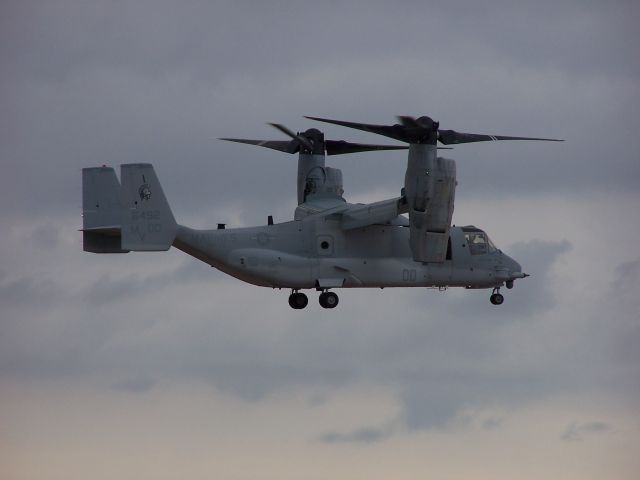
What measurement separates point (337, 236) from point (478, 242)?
605 centimetres

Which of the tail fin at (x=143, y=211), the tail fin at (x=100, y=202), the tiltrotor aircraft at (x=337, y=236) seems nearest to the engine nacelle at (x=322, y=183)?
the tiltrotor aircraft at (x=337, y=236)

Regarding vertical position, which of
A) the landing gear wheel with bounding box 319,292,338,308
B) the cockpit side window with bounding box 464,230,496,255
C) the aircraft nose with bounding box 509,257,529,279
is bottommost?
the landing gear wheel with bounding box 319,292,338,308

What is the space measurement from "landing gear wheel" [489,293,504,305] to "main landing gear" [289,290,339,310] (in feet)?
23.3

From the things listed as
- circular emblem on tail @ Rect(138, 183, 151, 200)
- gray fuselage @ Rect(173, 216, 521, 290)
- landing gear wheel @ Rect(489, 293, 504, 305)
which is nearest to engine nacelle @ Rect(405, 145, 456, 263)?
gray fuselage @ Rect(173, 216, 521, 290)

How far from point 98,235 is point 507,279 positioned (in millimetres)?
16290

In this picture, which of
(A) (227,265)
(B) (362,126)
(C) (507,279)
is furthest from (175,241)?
(C) (507,279)

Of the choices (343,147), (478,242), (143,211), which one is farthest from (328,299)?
(343,147)

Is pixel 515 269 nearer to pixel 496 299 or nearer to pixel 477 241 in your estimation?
pixel 496 299

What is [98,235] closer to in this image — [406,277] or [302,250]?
[302,250]

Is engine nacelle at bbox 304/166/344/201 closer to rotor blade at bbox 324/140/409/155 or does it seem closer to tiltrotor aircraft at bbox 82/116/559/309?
tiltrotor aircraft at bbox 82/116/559/309

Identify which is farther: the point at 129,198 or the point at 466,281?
the point at 466,281

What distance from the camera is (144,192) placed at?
207ft

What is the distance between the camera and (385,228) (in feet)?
220

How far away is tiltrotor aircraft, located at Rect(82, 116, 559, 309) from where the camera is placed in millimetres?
62969
